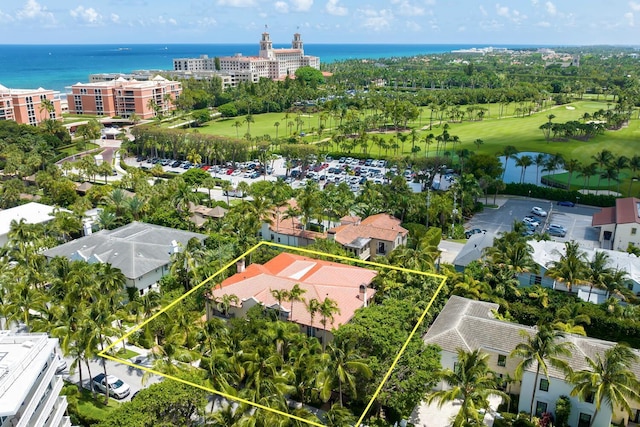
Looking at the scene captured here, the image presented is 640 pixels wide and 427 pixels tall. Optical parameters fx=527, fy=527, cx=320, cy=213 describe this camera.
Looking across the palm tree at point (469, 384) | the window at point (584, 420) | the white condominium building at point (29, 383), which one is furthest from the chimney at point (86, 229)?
the window at point (584, 420)

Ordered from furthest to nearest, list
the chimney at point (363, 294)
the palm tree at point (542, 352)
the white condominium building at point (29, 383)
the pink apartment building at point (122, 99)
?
1. the pink apartment building at point (122, 99)
2. the chimney at point (363, 294)
3. the palm tree at point (542, 352)
4. the white condominium building at point (29, 383)

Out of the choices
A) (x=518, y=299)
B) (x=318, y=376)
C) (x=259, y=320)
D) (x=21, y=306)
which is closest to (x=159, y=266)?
(x=21, y=306)

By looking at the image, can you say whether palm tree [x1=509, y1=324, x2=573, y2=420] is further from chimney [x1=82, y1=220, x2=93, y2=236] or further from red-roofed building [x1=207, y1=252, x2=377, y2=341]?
chimney [x1=82, y1=220, x2=93, y2=236]

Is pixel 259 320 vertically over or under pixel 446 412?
over

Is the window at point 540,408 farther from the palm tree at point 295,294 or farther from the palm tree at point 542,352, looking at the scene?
the palm tree at point 295,294

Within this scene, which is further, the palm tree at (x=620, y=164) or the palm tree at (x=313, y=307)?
the palm tree at (x=620, y=164)

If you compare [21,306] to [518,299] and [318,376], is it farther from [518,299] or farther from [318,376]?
[518,299]
